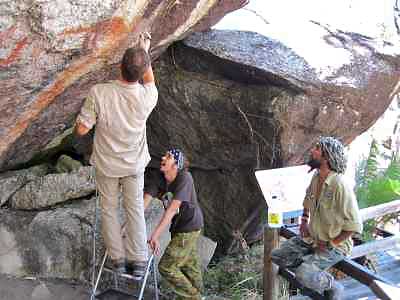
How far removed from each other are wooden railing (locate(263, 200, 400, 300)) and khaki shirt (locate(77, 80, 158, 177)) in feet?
4.43

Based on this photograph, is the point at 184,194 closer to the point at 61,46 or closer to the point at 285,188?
the point at 285,188

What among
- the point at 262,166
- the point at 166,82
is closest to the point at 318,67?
the point at 262,166

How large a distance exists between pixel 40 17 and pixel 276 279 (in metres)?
2.94

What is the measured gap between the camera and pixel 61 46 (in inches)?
165

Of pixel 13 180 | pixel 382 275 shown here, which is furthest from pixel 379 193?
pixel 13 180

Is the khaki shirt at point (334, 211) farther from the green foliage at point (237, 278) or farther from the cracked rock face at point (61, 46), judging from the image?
the cracked rock face at point (61, 46)

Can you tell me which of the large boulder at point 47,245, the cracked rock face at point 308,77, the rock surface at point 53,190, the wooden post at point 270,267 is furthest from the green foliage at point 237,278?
the rock surface at point 53,190

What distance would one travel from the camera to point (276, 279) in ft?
15.2

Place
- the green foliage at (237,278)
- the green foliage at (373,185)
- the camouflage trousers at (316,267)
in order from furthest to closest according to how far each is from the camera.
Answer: the green foliage at (373,185) < the green foliage at (237,278) < the camouflage trousers at (316,267)

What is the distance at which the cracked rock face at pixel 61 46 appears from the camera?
389cm

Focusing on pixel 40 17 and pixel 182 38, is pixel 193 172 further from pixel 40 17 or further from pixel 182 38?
pixel 40 17

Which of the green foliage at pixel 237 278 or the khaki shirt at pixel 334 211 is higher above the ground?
the khaki shirt at pixel 334 211

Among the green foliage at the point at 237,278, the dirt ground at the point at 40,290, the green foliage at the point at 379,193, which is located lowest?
the green foliage at the point at 237,278

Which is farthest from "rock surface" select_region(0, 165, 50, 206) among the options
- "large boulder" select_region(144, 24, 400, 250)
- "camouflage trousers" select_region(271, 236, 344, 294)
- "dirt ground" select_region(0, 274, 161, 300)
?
"camouflage trousers" select_region(271, 236, 344, 294)
